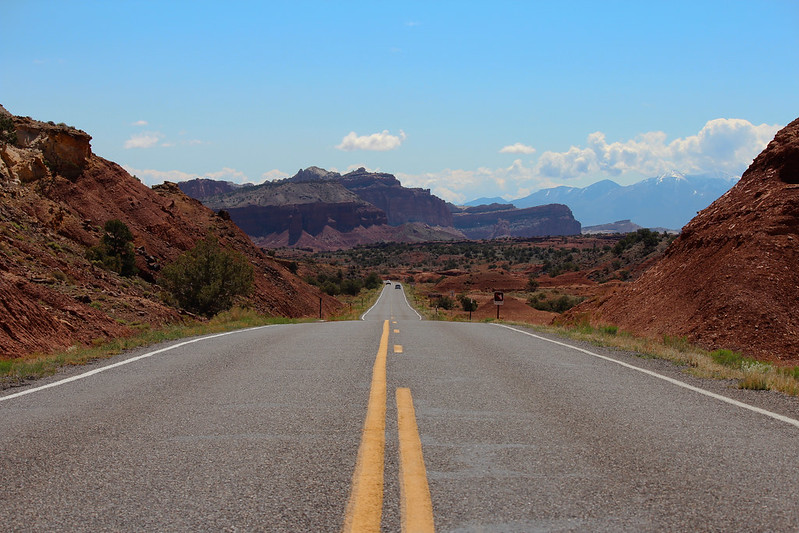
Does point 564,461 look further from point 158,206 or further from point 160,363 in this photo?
point 158,206

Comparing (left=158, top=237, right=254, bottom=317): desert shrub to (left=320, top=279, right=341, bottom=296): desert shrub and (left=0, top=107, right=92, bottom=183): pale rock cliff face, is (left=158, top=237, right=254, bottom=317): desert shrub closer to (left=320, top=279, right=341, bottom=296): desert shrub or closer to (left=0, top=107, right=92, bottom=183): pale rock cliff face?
(left=0, top=107, right=92, bottom=183): pale rock cliff face

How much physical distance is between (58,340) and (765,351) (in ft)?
46.5

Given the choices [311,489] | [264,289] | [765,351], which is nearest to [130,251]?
[264,289]

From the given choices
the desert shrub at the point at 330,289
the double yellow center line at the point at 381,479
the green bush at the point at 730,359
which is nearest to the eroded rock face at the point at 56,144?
the green bush at the point at 730,359

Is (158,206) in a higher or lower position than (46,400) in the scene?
higher

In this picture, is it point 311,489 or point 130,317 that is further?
point 130,317

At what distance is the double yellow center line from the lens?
11.1 ft

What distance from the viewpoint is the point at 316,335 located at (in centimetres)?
1439

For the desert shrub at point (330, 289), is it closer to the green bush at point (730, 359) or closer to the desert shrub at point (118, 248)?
the desert shrub at point (118, 248)

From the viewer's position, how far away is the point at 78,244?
2789 cm

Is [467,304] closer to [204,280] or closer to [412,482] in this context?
[204,280]

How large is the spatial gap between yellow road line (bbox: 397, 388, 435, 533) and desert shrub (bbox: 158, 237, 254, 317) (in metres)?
22.2

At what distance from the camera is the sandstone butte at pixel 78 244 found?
1351 centimetres

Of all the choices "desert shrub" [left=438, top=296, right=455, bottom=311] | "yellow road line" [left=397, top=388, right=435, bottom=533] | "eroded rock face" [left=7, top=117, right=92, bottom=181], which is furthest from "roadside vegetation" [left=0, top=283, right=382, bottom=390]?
"desert shrub" [left=438, top=296, right=455, bottom=311]
